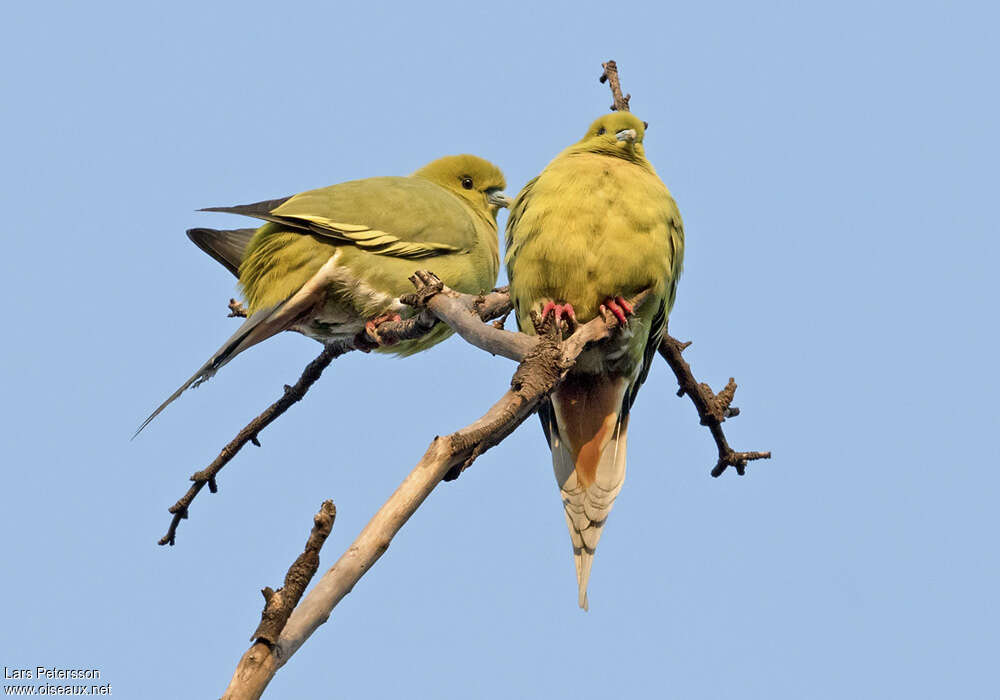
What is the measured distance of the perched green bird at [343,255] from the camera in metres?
5.82

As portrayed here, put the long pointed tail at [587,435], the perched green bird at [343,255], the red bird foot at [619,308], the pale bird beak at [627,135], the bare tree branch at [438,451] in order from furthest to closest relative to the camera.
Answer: the perched green bird at [343,255], the pale bird beak at [627,135], the long pointed tail at [587,435], the red bird foot at [619,308], the bare tree branch at [438,451]

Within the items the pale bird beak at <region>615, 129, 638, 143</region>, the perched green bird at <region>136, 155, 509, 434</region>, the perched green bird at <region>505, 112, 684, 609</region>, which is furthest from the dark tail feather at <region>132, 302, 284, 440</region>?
the pale bird beak at <region>615, 129, 638, 143</region>

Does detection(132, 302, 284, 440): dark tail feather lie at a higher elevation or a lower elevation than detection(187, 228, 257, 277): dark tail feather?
lower

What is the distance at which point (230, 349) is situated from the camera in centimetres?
543

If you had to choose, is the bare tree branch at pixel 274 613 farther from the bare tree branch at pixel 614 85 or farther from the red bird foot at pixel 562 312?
the bare tree branch at pixel 614 85

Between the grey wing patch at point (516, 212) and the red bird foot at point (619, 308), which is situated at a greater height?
the grey wing patch at point (516, 212)

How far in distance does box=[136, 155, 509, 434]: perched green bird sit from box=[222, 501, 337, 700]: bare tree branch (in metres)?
2.43

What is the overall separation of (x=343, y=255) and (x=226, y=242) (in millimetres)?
998

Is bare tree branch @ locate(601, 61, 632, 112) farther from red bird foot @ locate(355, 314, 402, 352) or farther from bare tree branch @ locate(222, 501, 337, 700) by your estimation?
bare tree branch @ locate(222, 501, 337, 700)

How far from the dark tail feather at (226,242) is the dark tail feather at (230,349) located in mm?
811

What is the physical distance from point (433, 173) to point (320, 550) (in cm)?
438

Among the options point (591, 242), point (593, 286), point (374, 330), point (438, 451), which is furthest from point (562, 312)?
point (438, 451)

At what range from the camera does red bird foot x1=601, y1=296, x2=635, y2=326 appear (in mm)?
4902

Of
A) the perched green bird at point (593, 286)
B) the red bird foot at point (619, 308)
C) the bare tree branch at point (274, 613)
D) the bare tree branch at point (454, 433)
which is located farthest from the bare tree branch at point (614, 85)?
the bare tree branch at point (274, 613)
